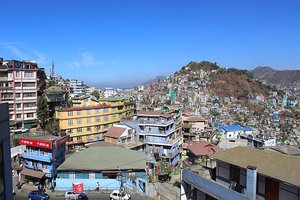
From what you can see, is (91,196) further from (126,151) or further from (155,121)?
(155,121)

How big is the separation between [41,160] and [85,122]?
582 inches

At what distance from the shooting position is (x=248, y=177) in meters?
11.4

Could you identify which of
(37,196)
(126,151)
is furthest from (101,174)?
(37,196)

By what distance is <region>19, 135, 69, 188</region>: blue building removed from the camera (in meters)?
24.9

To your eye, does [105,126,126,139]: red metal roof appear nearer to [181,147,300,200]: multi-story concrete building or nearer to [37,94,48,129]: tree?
[37,94,48,129]: tree

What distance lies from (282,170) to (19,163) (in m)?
26.0

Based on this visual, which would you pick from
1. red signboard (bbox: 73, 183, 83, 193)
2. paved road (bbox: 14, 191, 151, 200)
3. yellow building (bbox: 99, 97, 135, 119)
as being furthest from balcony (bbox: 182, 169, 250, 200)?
yellow building (bbox: 99, 97, 135, 119)

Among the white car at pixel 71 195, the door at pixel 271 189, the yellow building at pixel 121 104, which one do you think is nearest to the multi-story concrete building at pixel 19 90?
the yellow building at pixel 121 104

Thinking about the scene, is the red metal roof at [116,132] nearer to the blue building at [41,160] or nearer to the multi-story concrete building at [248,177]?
the blue building at [41,160]

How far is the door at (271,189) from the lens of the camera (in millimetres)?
10641

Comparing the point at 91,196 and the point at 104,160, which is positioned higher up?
the point at 104,160

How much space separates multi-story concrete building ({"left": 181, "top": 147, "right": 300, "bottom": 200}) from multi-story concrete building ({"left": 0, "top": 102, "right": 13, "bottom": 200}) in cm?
897

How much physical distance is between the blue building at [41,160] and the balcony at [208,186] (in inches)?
573

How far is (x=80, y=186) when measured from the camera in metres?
22.0
